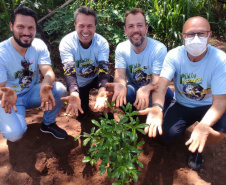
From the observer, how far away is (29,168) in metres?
2.21

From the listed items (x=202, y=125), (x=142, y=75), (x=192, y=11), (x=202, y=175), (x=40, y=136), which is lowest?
(x=202, y=175)

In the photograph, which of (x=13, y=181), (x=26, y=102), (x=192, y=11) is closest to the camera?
(x=13, y=181)

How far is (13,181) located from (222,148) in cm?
222

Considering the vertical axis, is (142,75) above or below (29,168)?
above

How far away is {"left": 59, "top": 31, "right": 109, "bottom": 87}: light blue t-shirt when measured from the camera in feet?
8.17

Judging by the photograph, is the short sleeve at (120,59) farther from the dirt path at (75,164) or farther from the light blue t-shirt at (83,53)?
the dirt path at (75,164)

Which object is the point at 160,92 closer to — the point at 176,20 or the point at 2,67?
the point at 2,67

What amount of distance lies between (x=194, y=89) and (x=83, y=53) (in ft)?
4.23

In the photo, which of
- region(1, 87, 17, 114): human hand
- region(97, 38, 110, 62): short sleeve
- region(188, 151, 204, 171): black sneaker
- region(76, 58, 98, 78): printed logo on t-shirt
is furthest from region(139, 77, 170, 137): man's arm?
region(1, 87, 17, 114): human hand

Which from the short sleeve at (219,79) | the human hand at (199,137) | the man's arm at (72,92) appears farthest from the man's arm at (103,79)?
the short sleeve at (219,79)

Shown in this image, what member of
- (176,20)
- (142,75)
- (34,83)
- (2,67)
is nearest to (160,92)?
(142,75)

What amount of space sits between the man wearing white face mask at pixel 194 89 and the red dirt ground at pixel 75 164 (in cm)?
16

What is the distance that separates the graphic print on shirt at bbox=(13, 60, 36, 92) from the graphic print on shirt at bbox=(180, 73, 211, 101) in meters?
1.60

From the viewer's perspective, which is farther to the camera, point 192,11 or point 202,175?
point 192,11
